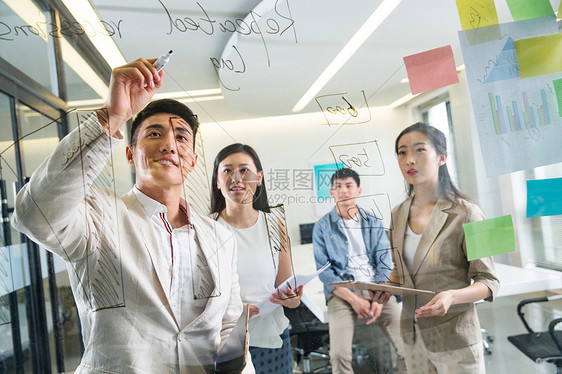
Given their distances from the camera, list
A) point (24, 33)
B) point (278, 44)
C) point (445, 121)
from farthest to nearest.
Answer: point (445, 121) → point (278, 44) → point (24, 33)

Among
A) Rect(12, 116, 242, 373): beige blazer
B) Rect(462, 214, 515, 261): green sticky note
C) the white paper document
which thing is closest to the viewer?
Rect(12, 116, 242, 373): beige blazer

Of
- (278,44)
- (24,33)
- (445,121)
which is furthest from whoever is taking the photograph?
(445,121)

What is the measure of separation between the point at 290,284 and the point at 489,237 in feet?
1.57

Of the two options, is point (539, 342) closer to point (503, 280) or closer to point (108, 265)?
point (503, 280)

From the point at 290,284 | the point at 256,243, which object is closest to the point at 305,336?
the point at 290,284

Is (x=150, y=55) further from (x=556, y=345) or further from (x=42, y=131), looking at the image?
(x=556, y=345)

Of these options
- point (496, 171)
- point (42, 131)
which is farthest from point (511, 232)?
point (42, 131)

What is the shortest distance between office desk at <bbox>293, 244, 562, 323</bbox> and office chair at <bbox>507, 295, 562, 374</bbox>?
0.04m

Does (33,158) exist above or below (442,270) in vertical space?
above

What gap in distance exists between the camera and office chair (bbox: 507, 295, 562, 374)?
96 cm

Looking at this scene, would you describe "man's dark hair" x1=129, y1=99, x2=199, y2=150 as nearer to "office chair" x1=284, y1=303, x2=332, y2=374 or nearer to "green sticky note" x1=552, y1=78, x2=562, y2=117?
"office chair" x1=284, y1=303, x2=332, y2=374

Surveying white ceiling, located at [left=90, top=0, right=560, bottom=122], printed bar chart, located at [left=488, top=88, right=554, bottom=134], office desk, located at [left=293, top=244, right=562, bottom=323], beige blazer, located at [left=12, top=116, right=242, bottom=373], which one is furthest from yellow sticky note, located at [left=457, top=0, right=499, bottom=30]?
beige blazer, located at [left=12, top=116, right=242, bottom=373]

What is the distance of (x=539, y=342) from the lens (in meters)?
0.97

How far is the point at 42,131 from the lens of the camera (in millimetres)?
667
